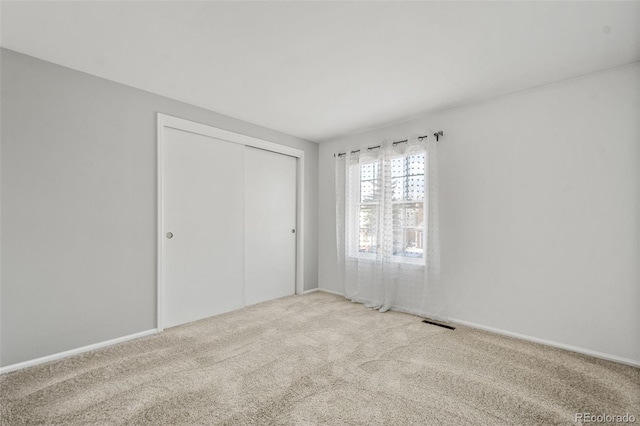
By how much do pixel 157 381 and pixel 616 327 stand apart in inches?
143

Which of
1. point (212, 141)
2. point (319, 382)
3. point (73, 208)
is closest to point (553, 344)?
point (319, 382)

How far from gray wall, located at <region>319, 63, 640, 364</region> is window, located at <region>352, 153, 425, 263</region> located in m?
0.28

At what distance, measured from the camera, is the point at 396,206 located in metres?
3.77

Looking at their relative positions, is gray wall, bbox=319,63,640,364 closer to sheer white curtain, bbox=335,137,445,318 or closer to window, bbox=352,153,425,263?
sheer white curtain, bbox=335,137,445,318

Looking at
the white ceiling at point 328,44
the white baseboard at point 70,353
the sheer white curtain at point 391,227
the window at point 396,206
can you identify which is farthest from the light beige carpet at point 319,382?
the white ceiling at point 328,44

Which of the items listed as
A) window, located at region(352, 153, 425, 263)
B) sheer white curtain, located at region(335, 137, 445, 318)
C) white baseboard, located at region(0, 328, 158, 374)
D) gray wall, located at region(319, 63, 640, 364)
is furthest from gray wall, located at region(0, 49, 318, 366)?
gray wall, located at region(319, 63, 640, 364)

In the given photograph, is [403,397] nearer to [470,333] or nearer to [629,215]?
[470,333]

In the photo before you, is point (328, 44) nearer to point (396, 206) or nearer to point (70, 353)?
point (396, 206)

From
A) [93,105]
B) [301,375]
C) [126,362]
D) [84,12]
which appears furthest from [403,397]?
[93,105]

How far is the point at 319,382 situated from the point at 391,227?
2.17m

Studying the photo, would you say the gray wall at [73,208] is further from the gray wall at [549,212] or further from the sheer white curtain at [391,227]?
the gray wall at [549,212]

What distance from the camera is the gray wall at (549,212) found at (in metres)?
2.40

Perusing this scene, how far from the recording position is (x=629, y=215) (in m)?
2.37

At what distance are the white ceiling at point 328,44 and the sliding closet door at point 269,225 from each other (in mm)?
1214
